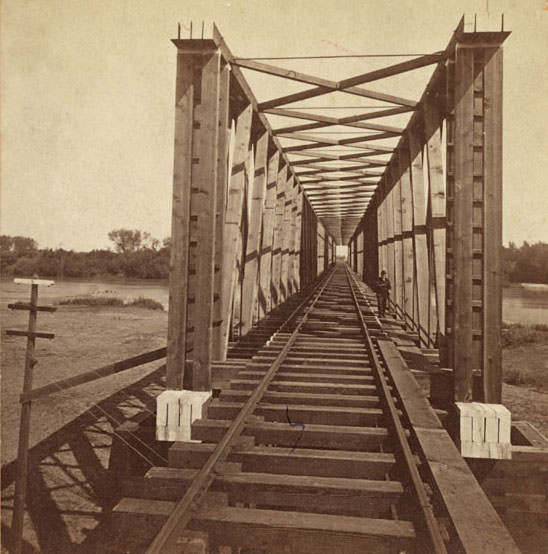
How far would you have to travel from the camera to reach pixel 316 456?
421cm

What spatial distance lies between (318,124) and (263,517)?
996 centimetres

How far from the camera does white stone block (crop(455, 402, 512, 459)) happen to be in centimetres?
557

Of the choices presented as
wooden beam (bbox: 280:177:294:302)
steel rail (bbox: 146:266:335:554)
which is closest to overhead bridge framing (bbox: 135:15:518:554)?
steel rail (bbox: 146:266:335:554)

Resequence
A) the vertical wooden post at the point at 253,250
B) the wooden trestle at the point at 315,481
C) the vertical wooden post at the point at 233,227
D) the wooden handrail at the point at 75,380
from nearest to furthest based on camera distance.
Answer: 1. the wooden trestle at the point at 315,481
2. the wooden handrail at the point at 75,380
3. the vertical wooden post at the point at 233,227
4. the vertical wooden post at the point at 253,250

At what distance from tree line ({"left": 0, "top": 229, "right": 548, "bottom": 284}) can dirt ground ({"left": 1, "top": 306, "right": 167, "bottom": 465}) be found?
37.9m

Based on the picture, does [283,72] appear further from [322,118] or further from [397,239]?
[397,239]

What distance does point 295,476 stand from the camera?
12.9ft

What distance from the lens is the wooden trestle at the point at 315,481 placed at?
3094mm

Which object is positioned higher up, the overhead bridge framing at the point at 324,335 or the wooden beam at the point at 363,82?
the wooden beam at the point at 363,82

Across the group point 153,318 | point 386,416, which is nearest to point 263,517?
point 386,416

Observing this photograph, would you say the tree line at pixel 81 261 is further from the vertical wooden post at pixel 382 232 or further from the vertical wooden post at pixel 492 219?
the vertical wooden post at pixel 492 219

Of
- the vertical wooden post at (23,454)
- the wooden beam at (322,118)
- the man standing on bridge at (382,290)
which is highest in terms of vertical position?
the wooden beam at (322,118)

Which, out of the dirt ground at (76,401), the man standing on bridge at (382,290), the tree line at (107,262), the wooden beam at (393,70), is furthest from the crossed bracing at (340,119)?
the tree line at (107,262)

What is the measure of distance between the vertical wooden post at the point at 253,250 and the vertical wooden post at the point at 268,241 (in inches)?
68.9
